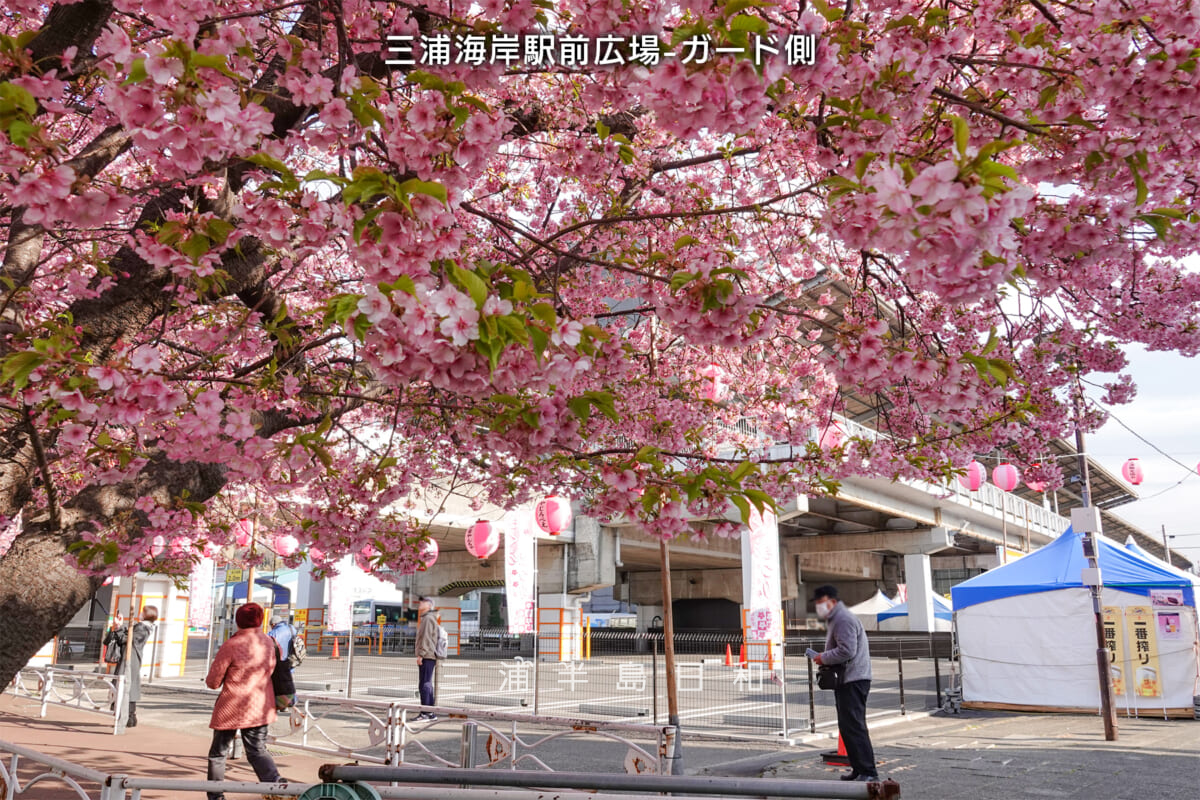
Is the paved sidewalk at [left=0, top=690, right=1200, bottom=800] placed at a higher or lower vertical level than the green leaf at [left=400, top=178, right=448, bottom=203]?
lower

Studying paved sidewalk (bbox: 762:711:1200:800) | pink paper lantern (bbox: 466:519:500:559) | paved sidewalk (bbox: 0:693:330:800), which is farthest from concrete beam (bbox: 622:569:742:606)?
paved sidewalk (bbox: 0:693:330:800)

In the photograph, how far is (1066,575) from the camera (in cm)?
1557

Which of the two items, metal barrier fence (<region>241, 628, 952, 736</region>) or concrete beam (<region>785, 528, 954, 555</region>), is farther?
concrete beam (<region>785, 528, 954, 555</region>)

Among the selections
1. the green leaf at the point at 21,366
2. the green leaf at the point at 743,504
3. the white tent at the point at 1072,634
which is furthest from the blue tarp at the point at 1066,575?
the green leaf at the point at 21,366

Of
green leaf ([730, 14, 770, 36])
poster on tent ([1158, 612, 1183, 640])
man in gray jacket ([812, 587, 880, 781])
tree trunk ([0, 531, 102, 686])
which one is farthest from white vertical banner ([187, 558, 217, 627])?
green leaf ([730, 14, 770, 36])

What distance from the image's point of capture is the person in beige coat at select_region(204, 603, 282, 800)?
6.75 metres

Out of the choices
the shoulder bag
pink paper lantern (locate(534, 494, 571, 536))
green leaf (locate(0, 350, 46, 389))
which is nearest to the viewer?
green leaf (locate(0, 350, 46, 389))

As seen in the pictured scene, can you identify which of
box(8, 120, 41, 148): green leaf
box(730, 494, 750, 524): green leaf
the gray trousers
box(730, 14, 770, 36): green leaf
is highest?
box(730, 14, 770, 36): green leaf

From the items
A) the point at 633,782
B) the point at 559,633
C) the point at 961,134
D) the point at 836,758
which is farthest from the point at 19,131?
the point at 559,633

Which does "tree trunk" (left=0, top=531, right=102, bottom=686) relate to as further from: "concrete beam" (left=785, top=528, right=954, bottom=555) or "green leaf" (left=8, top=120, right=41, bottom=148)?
"concrete beam" (left=785, top=528, right=954, bottom=555)

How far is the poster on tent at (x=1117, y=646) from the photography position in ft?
49.8

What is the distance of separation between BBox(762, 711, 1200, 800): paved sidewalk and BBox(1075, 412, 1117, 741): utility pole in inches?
12.9

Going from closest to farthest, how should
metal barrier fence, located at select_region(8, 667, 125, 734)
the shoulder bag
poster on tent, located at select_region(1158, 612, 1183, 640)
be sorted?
the shoulder bag → metal barrier fence, located at select_region(8, 667, 125, 734) → poster on tent, located at select_region(1158, 612, 1183, 640)

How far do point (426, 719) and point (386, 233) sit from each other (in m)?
11.1
